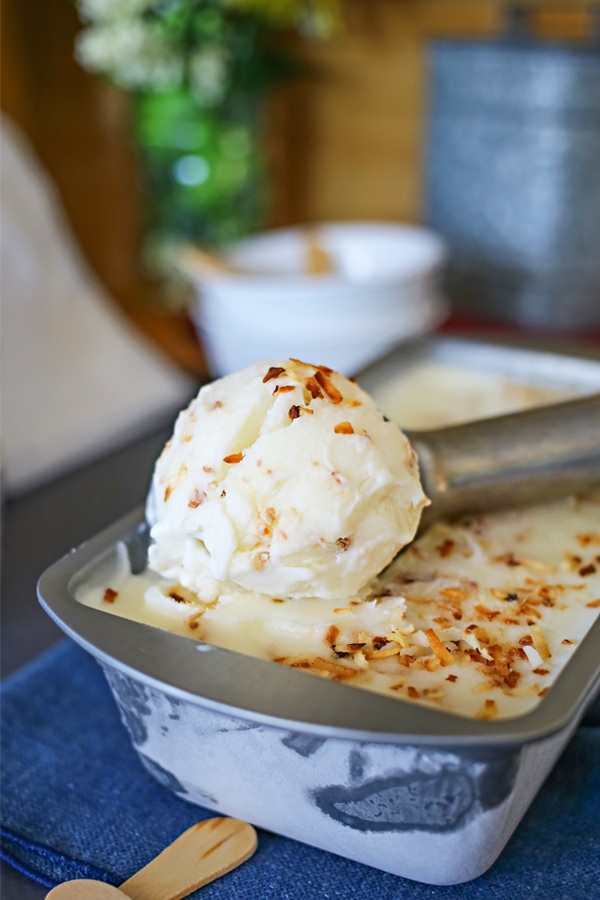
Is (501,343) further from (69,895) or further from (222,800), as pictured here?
(69,895)

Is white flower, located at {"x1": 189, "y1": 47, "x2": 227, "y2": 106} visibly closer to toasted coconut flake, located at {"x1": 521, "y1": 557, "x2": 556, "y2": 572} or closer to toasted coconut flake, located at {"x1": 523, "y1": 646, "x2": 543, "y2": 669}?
toasted coconut flake, located at {"x1": 521, "y1": 557, "x2": 556, "y2": 572}

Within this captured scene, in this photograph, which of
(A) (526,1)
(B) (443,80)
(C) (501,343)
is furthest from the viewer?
(A) (526,1)

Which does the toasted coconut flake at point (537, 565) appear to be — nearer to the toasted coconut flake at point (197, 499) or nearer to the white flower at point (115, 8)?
the toasted coconut flake at point (197, 499)

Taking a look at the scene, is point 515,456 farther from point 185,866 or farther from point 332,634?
point 185,866

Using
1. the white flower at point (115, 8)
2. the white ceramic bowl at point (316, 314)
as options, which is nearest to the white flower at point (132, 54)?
the white flower at point (115, 8)

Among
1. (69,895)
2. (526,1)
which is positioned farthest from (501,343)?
(526,1)
